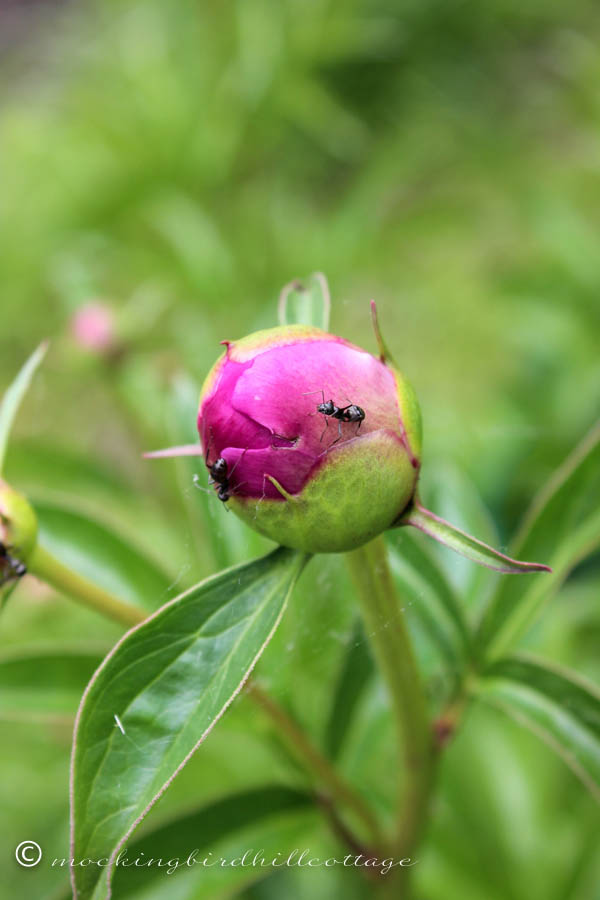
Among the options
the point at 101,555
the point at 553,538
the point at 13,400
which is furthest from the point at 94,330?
the point at 553,538

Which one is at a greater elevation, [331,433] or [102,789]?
[331,433]

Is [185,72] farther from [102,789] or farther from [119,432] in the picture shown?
[102,789]

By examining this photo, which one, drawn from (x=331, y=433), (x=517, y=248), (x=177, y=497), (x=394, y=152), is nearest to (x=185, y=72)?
(x=394, y=152)

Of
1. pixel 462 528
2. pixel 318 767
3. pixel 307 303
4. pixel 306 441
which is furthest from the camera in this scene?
pixel 462 528

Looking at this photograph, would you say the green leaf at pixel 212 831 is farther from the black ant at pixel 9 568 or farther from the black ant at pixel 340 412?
the black ant at pixel 340 412

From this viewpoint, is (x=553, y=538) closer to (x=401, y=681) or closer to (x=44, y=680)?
(x=401, y=681)

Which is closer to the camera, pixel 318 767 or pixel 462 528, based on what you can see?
pixel 318 767
